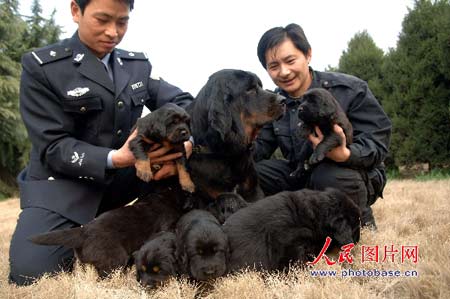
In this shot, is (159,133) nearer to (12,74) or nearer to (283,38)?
(283,38)

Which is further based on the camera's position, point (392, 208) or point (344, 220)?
point (392, 208)

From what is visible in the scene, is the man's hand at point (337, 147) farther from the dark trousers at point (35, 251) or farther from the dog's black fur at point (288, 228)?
the dark trousers at point (35, 251)

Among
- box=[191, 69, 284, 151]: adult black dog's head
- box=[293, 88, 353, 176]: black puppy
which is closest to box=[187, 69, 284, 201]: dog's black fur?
box=[191, 69, 284, 151]: adult black dog's head

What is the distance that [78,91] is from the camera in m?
3.57

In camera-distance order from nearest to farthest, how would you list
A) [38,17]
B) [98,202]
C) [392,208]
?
[98,202], [392,208], [38,17]

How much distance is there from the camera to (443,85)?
1143 cm

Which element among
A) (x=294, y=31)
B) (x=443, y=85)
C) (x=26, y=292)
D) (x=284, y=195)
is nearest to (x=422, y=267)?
(x=284, y=195)

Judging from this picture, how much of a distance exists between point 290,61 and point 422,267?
242cm

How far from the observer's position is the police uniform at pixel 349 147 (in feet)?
12.7

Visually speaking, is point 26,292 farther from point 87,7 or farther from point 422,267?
point 422,267

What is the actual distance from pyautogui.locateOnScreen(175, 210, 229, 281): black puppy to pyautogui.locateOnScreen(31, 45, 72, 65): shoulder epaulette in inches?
71.9

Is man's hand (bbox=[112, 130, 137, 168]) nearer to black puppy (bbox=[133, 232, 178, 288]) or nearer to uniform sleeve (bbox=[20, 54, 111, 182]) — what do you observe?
uniform sleeve (bbox=[20, 54, 111, 182])

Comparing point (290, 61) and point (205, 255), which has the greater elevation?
point (290, 61)

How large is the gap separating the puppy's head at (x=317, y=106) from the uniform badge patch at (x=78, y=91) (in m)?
1.79
